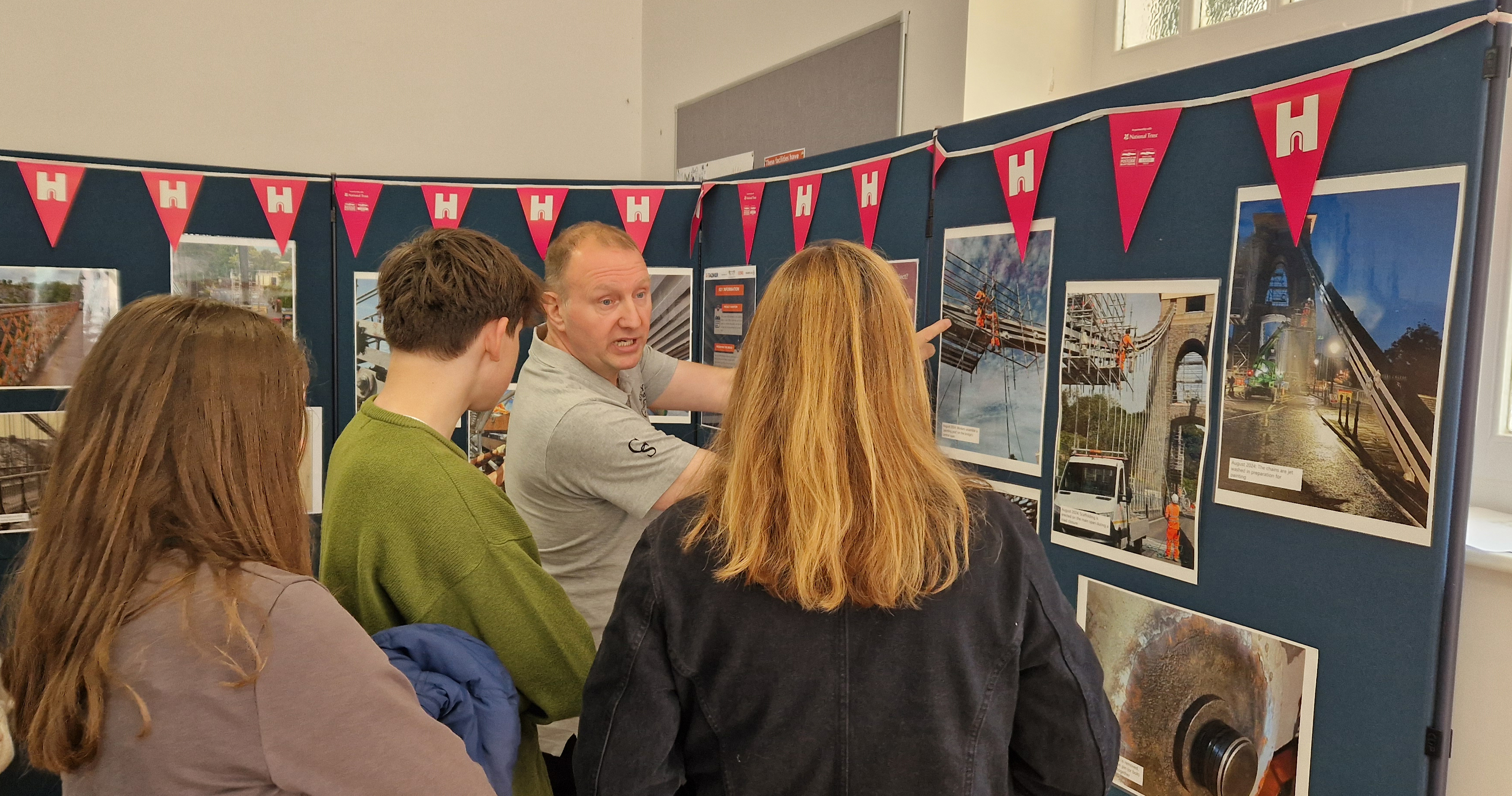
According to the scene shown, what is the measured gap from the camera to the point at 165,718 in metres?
0.85

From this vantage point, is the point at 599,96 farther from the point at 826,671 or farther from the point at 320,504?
the point at 826,671

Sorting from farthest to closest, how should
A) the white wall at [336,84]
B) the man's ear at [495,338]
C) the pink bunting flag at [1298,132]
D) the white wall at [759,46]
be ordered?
the white wall at [336,84]
the white wall at [759,46]
the man's ear at [495,338]
the pink bunting flag at [1298,132]

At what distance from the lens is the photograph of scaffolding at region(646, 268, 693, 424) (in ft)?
9.99

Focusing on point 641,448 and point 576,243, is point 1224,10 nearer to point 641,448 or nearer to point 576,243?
point 576,243

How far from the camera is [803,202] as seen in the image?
99.3 inches

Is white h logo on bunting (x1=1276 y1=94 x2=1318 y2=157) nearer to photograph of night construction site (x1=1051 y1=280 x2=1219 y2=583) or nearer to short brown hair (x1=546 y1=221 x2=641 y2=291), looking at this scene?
photograph of night construction site (x1=1051 y1=280 x2=1219 y2=583)

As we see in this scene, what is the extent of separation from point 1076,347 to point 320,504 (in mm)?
2607

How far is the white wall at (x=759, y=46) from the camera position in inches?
103

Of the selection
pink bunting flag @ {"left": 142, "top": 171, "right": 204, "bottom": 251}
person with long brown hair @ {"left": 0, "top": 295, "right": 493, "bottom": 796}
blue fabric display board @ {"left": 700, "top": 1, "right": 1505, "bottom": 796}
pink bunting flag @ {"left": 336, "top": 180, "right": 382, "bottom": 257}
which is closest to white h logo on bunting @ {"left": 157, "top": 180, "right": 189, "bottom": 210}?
pink bunting flag @ {"left": 142, "top": 171, "right": 204, "bottom": 251}

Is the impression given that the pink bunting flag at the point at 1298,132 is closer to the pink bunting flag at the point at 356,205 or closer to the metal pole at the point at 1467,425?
the metal pole at the point at 1467,425

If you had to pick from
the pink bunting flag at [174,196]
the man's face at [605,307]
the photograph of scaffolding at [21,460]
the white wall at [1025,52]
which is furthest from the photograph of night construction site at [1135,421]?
the photograph of scaffolding at [21,460]

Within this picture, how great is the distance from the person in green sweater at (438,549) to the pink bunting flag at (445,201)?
176 cm

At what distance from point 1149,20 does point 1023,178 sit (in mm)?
936
